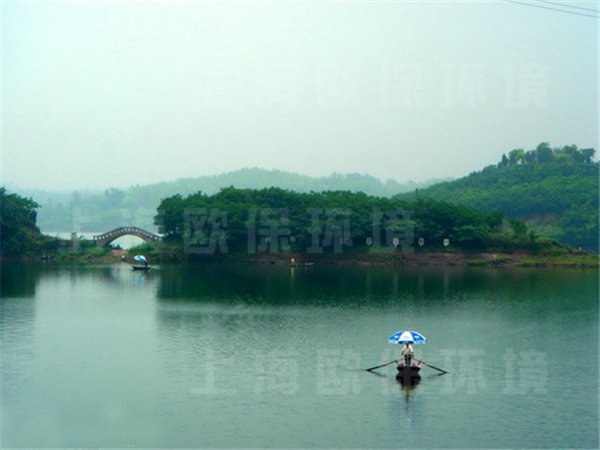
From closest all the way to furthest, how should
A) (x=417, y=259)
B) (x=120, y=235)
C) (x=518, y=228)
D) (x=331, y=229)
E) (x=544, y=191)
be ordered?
(x=417, y=259) → (x=331, y=229) → (x=518, y=228) → (x=120, y=235) → (x=544, y=191)

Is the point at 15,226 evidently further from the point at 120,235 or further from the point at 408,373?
the point at 408,373

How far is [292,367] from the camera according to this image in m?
30.8

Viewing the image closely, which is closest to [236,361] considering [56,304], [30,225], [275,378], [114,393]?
[275,378]

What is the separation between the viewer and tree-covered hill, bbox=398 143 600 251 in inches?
3797

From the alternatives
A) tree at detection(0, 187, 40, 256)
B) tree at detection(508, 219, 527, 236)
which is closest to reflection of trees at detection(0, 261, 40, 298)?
tree at detection(0, 187, 40, 256)

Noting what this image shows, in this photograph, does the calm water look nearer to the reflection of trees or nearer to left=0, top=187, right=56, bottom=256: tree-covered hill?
the reflection of trees

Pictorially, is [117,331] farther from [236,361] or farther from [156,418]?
[156,418]

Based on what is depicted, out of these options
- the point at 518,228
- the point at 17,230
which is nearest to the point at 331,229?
the point at 518,228

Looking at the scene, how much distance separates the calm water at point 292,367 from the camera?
23.5m

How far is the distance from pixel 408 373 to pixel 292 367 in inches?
191

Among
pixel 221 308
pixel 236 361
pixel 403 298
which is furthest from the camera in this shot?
pixel 403 298

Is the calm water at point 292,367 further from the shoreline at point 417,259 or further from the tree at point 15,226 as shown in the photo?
the tree at point 15,226

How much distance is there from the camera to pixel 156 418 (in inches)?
963

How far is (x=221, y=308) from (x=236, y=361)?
13.9 metres
